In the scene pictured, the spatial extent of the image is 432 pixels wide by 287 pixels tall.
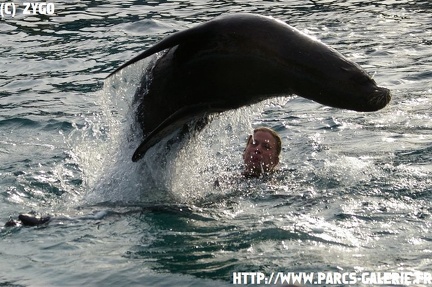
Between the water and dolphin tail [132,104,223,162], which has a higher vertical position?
dolphin tail [132,104,223,162]

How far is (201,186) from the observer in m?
9.04

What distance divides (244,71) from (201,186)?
2.39 metres

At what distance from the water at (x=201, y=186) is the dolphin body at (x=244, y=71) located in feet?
1.76

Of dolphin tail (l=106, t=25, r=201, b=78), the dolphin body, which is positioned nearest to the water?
the dolphin body

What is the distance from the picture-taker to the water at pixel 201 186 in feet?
22.0

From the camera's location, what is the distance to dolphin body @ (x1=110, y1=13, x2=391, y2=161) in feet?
21.1

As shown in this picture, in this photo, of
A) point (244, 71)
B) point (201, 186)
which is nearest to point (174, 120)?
point (244, 71)

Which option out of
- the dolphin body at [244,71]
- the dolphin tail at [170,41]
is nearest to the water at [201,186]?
the dolphin body at [244,71]

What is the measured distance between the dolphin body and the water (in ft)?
1.76

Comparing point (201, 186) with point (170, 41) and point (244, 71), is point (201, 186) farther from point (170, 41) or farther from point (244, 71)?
point (170, 41)

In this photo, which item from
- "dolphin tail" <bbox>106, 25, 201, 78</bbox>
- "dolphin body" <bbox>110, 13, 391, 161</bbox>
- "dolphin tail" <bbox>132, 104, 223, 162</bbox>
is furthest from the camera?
"dolphin tail" <bbox>132, 104, 223, 162</bbox>

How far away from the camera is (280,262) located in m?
6.57

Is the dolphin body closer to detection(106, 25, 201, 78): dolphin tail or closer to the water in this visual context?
detection(106, 25, 201, 78): dolphin tail

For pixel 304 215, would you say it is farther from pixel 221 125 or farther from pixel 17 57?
pixel 17 57
